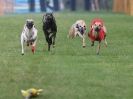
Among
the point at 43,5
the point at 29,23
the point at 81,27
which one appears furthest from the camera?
the point at 43,5

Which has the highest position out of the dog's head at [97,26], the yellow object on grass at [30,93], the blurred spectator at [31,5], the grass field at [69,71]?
the dog's head at [97,26]

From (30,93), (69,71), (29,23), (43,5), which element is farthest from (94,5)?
(30,93)

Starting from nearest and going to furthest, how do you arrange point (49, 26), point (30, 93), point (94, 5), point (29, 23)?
point (30, 93)
point (29, 23)
point (49, 26)
point (94, 5)

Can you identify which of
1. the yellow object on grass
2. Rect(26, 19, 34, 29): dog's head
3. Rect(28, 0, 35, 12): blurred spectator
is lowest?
Rect(28, 0, 35, 12): blurred spectator

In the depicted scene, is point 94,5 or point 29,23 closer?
point 29,23

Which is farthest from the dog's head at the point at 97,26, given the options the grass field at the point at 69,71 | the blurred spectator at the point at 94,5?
the blurred spectator at the point at 94,5

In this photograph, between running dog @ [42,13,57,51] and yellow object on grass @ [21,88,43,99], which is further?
running dog @ [42,13,57,51]

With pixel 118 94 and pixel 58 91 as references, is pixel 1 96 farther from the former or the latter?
pixel 118 94

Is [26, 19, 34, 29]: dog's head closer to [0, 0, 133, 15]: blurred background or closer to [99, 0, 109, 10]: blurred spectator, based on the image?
[0, 0, 133, 15]: blurred background

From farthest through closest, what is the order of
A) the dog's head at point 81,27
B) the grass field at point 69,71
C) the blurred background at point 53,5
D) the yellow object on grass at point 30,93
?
the blurred background at point 53,5 → the dog's head at point 81,27 → the grass field at point 69,71 → the yellow object on grass at point 30,93

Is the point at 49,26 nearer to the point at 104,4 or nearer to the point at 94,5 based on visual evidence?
the point at 94,5

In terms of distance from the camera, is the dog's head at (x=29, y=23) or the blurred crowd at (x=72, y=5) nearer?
the dog's head at (x=29, y=23)

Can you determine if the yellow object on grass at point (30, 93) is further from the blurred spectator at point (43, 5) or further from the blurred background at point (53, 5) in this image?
the blurred spectator at point (43, 5)

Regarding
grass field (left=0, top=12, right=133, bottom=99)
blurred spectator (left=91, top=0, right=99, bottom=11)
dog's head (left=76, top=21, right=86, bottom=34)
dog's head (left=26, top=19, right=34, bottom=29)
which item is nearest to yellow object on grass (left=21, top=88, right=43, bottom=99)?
grass field (left=0, top=12, right=133, bottom=99)
